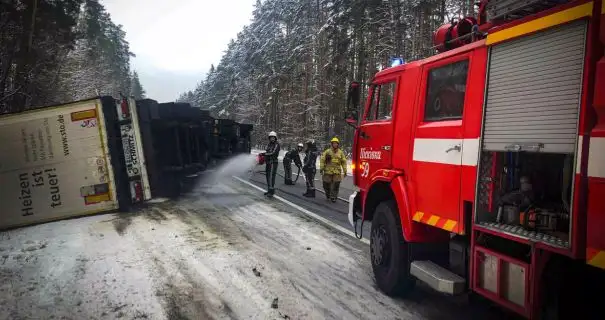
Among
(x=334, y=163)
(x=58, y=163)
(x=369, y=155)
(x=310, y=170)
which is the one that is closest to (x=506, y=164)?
(x=369, y=155)

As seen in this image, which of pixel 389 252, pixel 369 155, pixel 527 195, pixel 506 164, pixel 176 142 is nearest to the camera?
pixel 527 195

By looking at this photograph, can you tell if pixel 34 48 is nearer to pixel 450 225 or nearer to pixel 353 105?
pixel 353 105

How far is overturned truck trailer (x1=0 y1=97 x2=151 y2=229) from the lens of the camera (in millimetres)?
7516

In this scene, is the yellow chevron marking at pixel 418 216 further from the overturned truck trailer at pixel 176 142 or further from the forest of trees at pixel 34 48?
the forest of trees at pixel 34 48

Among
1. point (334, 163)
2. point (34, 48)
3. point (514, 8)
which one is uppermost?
point (34, 48)

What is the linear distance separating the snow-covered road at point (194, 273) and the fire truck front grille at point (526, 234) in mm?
1273

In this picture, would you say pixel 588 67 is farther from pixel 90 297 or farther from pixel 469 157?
pixel 90 297

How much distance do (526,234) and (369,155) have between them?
7.84ft

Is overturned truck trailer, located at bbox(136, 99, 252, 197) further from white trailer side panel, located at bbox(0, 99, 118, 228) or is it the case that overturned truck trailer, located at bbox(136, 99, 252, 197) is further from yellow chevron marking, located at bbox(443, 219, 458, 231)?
yellow chevron marking, located at bbox(443, 219, 458, 231)

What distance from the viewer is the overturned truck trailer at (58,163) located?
24.7 ft

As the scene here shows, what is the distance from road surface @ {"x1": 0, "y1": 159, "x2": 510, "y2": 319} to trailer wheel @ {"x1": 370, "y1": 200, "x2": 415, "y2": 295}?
0.52 feet

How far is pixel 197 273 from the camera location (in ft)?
16.5

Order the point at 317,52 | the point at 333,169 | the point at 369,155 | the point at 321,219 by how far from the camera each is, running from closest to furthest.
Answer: the point at 369,155, the point at 321,219, the point at 333,169, the point at 317,52

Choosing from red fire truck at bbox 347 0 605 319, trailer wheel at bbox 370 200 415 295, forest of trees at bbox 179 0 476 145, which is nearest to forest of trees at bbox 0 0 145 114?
trailer wheel at bbox 370 200 415 295
